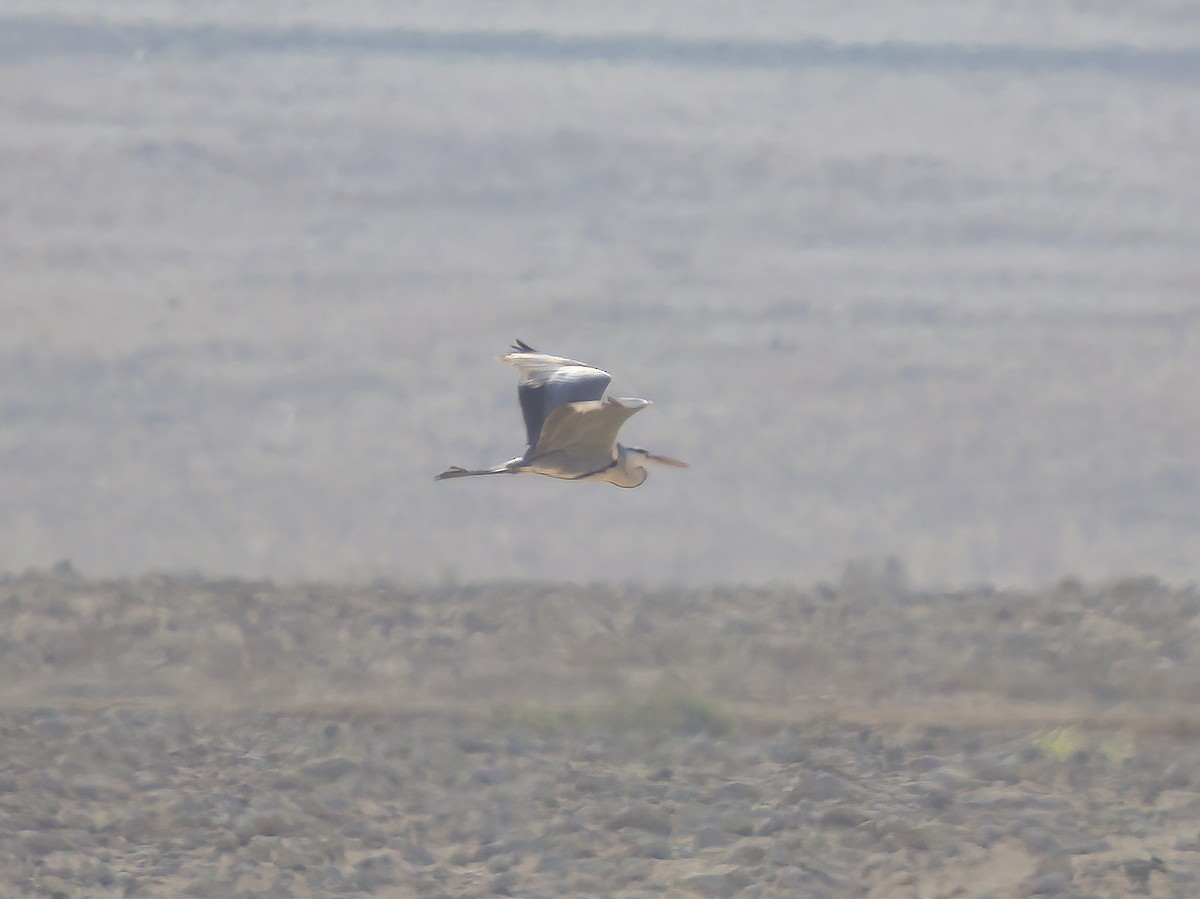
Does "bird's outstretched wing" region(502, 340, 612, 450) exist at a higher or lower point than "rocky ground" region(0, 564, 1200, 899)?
higher

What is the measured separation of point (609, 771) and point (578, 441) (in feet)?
103

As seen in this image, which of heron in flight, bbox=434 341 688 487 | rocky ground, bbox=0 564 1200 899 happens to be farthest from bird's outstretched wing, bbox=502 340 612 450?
rocky ground, bbox=0 564 1200 899

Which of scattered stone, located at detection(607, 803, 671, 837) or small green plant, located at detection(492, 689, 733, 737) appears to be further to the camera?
small green plant, located at detection(492, 689, 733, 737)

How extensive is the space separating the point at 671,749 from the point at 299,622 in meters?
29.8

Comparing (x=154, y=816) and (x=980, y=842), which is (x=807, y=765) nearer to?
(x=980, y=842)

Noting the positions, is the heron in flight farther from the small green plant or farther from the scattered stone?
the small green plant

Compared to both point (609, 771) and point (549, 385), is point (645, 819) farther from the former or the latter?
point (549, 385)

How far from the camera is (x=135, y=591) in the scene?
9094cm

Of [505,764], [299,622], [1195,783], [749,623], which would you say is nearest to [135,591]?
[299,622]

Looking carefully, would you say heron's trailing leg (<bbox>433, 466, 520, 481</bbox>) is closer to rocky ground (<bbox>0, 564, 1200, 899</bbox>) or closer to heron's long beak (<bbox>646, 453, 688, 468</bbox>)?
heron's long beak (<bbox>646, 453, 688, 468</bbox>)

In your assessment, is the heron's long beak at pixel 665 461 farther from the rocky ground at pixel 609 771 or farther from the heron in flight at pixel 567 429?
the rocky ground at pixel 609 771

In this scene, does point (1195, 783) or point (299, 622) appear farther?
point (299, 622)

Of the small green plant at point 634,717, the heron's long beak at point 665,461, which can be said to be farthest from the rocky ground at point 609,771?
the heron's long beak at point 665,461

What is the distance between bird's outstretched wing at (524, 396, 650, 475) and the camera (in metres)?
23.1
